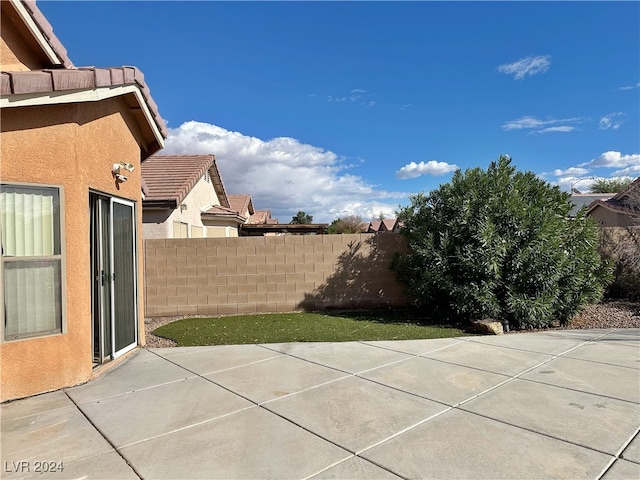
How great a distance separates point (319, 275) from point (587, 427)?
7478 mm

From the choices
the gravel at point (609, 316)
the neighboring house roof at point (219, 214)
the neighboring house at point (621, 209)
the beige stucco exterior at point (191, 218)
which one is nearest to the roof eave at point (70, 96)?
the beige stucco exterior at point (191, 218)

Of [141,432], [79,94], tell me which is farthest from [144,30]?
[141,432]

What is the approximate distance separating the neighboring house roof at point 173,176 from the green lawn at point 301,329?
420 centimetres

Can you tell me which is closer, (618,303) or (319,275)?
(618,303)

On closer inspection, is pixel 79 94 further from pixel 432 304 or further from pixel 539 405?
pixel 432 304

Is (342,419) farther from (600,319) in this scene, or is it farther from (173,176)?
(173,176)

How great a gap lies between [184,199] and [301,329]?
762 cm

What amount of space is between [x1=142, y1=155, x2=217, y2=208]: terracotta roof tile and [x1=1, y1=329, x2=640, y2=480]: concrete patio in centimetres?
717

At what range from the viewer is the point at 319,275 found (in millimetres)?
10625

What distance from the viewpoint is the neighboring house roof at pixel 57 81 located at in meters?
4.11

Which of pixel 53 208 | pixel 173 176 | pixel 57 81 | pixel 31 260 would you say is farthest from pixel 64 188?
pixel 173 176

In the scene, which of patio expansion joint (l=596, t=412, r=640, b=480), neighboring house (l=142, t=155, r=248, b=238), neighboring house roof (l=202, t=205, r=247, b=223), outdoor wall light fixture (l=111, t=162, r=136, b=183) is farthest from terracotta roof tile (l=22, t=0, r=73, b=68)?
neighboring house roof (l=202, t=205, r=247, b=223)

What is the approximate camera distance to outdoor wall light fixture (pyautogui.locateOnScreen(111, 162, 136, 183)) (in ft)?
19.5

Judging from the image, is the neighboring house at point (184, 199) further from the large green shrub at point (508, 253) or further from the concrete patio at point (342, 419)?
the large green shrub at point (508, 253)
